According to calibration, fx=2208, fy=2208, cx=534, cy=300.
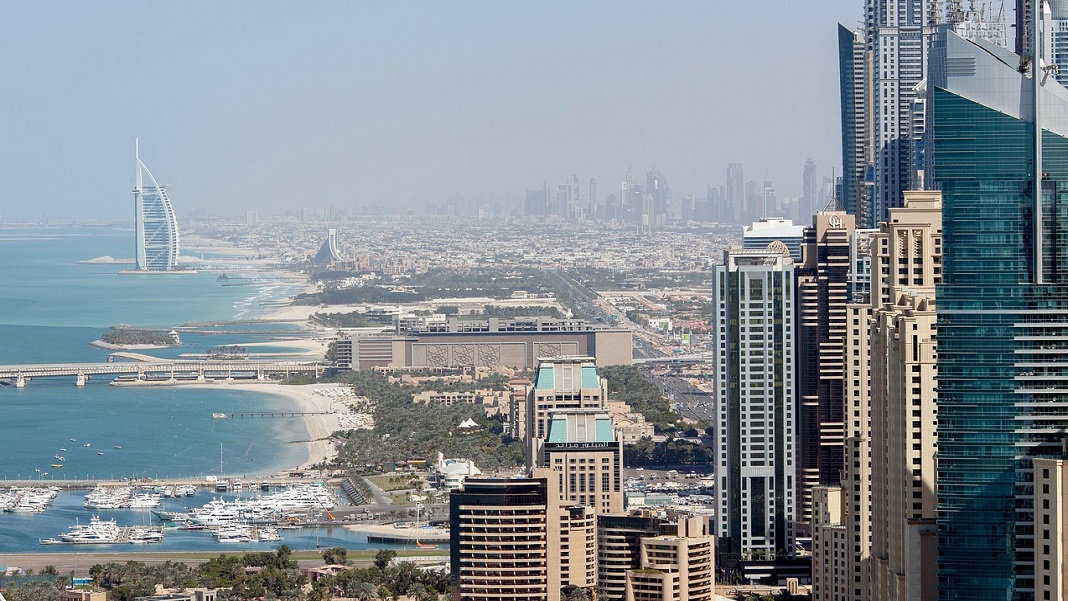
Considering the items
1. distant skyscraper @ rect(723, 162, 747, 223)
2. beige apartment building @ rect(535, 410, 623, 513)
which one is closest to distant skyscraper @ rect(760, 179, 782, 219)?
distant skyscraper @ rect(723, 162, 747, 223)

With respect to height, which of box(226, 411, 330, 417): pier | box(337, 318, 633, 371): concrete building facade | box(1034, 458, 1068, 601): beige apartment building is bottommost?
box(226, 411, 330, 417): pier

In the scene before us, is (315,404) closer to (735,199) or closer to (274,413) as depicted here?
(274,413)

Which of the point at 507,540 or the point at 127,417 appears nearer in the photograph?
the point at 507,540

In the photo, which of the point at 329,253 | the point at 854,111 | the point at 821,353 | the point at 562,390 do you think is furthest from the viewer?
the point at 329,253

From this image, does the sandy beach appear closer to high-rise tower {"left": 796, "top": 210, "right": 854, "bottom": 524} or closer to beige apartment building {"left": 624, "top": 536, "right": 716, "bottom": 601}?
high-rise tower {"left": 796, "top": 210, "right": 854, "bottom": 524}

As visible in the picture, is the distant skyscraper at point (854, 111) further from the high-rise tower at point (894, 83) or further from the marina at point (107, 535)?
the marina at point (107, 535)

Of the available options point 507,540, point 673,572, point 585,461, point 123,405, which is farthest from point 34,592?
point 123,405
